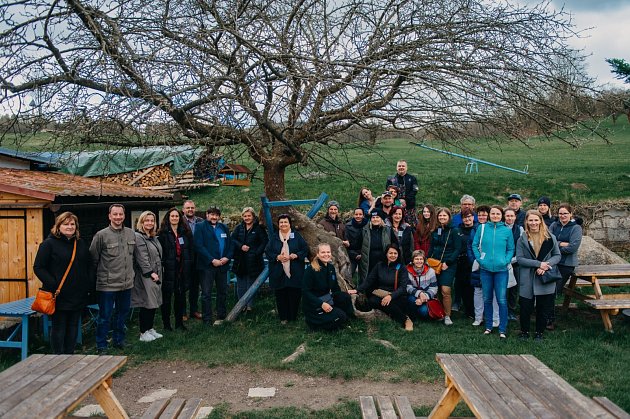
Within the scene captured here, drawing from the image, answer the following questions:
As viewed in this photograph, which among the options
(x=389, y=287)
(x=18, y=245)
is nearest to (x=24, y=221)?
(x=18, y=245)

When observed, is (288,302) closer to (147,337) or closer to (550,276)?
(147,337)

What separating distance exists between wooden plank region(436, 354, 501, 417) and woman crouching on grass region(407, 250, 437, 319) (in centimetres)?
369

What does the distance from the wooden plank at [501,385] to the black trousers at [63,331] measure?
4.57 meters

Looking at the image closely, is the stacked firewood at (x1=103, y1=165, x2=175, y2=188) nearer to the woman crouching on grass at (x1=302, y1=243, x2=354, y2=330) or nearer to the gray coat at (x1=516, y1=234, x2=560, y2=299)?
the woman crouching on grass at (x1=302, y1=243, x2=354, y2=330)

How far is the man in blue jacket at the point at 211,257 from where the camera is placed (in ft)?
27.3

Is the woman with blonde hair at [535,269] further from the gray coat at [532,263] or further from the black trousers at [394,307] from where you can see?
the black trousers at [394,307]

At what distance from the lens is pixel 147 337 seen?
7.58 m

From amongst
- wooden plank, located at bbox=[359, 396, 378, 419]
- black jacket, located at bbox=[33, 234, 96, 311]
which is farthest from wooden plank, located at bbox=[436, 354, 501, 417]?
black jacket, located at bbox=[33, 234, 96, 311]

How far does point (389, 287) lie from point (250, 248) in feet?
7.91

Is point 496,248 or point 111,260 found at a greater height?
point 496,248

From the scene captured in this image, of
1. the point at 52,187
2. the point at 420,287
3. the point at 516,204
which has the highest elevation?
the point at 52,187

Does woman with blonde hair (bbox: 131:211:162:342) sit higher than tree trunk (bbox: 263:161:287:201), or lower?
lower

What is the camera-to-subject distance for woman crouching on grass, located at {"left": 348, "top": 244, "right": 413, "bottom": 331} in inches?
308

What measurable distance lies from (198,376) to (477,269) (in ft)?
13.7
